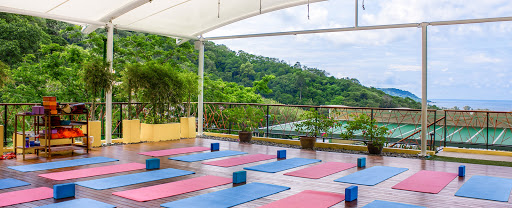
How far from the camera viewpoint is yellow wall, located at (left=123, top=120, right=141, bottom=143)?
9.52 meters

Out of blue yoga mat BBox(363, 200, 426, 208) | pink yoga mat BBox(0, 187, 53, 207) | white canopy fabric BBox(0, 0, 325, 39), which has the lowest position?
pink yoga mat BBox(0, 187, 53, 207)

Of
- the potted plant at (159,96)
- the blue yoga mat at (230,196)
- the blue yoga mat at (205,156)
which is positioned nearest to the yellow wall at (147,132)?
the potted plant at (159,96)

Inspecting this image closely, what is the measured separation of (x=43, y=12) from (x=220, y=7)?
11.7 ft

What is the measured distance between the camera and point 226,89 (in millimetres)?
18781

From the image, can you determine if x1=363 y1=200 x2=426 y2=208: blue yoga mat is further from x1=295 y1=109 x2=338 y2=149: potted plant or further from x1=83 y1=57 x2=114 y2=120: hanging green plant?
x1=83 y1=57 x2=114 y2=120: hanging green plant

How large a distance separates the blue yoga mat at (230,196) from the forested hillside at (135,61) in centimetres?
565

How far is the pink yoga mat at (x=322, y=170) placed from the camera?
5898mm

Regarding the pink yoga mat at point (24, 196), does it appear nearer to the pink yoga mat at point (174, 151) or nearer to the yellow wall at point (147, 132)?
the pink yoga mat at point (174, 151)

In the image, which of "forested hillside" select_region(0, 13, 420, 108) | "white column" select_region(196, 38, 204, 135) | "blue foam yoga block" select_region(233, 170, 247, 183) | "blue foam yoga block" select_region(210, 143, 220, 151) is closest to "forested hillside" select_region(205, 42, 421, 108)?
"forested hillside" select_region(0, 13, 420, 108)

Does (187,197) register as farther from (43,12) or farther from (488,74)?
(488,74)

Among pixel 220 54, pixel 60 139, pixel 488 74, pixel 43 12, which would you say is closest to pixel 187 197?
pixel 60 139

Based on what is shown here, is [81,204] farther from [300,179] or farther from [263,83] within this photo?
[263,83]

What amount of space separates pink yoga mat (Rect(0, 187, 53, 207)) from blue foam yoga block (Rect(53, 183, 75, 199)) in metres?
0.16

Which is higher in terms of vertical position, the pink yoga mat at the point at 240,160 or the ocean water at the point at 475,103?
the ocean water at the point at 475,103
